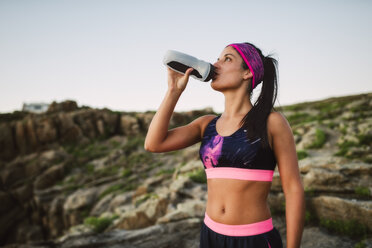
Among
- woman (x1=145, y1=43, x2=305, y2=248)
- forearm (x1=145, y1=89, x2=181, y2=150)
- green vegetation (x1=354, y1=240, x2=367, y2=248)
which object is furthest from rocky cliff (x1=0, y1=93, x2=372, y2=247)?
forearm (x1=145, y1=89, x2=181, y2=150)

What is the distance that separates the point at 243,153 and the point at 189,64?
97 centimetres

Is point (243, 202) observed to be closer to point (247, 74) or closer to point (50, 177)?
point (247, 74)

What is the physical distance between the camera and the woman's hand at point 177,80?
2.20m

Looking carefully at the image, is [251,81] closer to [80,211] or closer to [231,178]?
[231,178]

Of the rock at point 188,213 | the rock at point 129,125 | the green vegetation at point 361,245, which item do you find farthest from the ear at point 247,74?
the rock at point 129,125

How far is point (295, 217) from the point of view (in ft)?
5.61

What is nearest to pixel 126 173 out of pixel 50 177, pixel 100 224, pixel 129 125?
pixel 50 177

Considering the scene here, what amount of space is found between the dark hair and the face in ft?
0.20

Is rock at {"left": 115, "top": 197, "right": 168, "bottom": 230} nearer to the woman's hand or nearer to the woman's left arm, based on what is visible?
the woman's hand

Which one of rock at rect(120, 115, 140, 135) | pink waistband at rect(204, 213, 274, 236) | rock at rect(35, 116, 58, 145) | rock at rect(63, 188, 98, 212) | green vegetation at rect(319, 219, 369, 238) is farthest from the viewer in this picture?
rock at rect(120, 115, 140, 135)

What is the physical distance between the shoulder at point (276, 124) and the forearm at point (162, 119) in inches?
33.5

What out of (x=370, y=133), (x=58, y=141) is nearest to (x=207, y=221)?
(x=370, y=133)

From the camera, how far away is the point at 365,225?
134 inches

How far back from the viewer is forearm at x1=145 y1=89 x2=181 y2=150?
2178 mm
